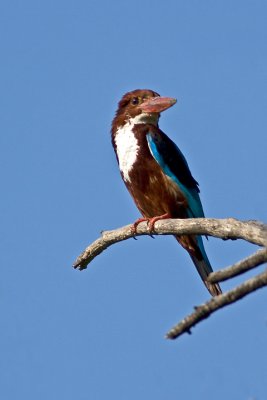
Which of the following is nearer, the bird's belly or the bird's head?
the bird's belly

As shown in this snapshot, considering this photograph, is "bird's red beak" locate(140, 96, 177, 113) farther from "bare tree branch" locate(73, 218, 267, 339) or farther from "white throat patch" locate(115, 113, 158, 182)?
"bare tree branch" locate(73, 218, 267, 339)

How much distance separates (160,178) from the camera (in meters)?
7.80

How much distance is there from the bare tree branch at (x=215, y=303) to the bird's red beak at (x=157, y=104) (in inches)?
192

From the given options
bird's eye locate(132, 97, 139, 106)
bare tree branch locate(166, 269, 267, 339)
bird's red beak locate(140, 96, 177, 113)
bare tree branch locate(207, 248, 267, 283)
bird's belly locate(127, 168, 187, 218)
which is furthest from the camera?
bird's eye locate(132, 97, 139, 106)

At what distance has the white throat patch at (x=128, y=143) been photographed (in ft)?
25.7

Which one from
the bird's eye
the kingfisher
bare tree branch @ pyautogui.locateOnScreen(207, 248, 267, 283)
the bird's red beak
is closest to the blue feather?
the kingfisher

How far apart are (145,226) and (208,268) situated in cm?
114

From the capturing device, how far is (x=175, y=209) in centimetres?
782

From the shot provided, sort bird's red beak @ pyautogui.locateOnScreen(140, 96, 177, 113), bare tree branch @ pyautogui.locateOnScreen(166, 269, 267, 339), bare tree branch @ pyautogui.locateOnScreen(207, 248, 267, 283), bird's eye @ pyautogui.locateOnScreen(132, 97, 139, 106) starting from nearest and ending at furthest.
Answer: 1. bare tree branch @ pyautogui.locateOnScreen(166, 269, 267, 339)
2. bare tree branch @ pyautogui.locateOnScreen(207, 248, 267, 283)
3. bird's red beak @ pyautogui.locateOnScreen(140, 96, 177, 113)
4. bird's eye @ pyautogui.locateOnScreen(132, 97, 139, 106)

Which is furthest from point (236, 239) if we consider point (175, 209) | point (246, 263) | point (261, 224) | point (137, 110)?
point (137, 110)

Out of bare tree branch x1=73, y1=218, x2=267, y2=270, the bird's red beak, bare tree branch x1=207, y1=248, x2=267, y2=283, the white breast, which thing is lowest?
bare tree branch x1=207, y1=248, x2=267, y2=283

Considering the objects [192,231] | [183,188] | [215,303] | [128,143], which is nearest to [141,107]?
[128,143]

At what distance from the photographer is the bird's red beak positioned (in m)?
8.04

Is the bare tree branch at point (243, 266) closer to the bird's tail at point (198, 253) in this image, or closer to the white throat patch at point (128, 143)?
the bird's tail at point (198, 253)
